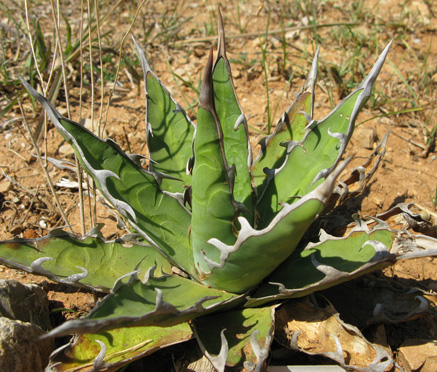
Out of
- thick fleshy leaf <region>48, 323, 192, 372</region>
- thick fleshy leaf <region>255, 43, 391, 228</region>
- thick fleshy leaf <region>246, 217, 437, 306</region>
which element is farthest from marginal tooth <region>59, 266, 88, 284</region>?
thick fleshy leaf <region>255, 43, 391, 228</region>

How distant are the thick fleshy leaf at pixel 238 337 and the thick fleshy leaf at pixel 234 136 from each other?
345 millimetres

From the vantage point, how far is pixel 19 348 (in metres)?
1.46

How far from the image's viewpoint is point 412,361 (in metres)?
1.70

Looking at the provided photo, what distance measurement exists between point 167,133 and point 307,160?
2.03ft

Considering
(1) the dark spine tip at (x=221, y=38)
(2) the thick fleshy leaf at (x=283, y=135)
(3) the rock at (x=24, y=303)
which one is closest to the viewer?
(1) the dark spine tip at (x=221, y=38)

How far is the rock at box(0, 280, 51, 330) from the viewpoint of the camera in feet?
5.31

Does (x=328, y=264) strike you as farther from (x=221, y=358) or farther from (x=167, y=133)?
(x=167, y=133)

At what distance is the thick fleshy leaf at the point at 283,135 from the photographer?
1.91 meters

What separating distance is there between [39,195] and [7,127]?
66 cm

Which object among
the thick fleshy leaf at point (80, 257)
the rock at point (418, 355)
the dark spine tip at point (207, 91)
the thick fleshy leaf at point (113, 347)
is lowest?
the rock at point (418, 355)

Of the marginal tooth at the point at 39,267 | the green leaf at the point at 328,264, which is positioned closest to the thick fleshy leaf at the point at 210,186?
the green leaf at the point at 328,264

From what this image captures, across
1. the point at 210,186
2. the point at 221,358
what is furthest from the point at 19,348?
the point at 210,186

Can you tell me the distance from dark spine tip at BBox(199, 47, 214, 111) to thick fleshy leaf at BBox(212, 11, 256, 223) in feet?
1.24

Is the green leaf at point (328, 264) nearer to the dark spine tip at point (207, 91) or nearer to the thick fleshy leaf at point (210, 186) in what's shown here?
the thick fleshy leaf at point (210, 186)
